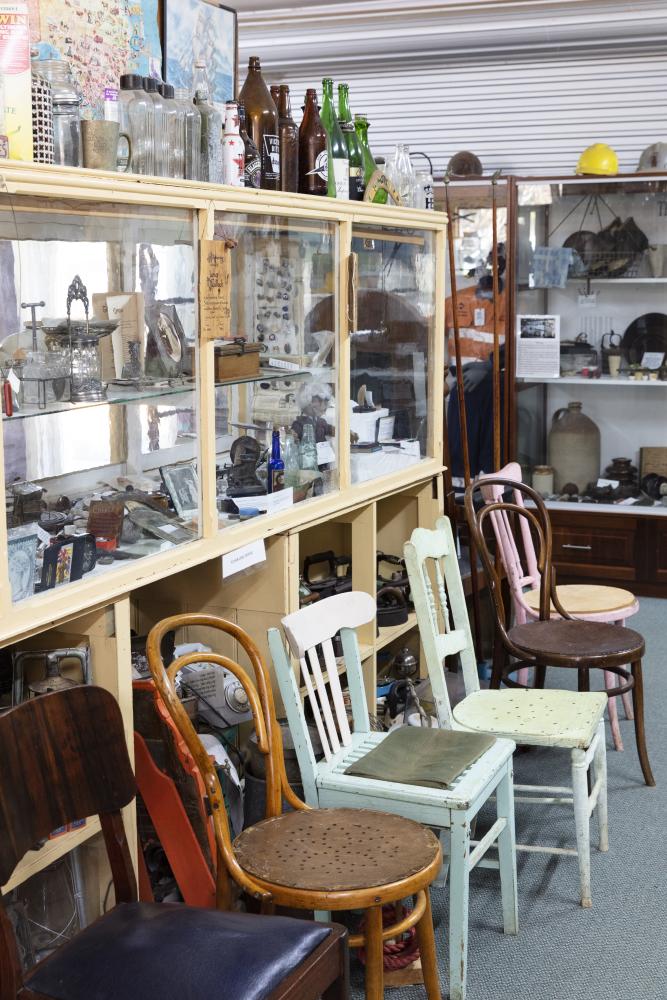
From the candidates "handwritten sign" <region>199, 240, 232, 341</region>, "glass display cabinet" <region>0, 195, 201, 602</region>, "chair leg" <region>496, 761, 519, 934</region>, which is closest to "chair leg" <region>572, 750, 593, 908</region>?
"chair leg" <region>496, 761, 519, 934</region>

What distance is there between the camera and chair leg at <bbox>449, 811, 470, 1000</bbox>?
2427 millimetres

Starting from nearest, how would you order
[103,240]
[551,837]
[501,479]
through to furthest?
[103,240] < [551,837] < [501,479]

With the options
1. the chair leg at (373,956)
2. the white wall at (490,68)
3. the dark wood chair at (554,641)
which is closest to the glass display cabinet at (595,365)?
the white wall at (490,68)

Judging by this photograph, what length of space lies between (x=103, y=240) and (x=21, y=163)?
0.41 metres

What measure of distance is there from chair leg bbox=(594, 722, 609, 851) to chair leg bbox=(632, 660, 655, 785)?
0.40 metres

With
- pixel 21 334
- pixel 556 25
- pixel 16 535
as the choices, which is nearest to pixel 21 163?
pixel 21 334

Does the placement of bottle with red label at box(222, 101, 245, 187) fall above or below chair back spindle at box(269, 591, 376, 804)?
above

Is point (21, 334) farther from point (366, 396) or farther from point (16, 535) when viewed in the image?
point (366, 396)

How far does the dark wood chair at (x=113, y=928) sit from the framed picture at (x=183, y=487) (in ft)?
2.32

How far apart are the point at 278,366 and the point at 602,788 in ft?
4.86

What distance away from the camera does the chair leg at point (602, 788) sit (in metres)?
3.09

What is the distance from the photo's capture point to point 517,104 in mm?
6992

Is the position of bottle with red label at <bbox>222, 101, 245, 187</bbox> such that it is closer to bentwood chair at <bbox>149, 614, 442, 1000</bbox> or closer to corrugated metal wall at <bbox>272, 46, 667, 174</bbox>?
bentwood chair at <bbox>149, 614, 442, 1000</bbox>

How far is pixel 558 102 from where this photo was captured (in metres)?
6.89
